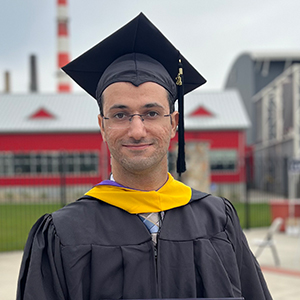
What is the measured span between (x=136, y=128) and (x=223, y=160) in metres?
21.6

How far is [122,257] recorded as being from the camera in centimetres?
181

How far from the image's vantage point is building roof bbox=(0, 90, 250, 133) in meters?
22.7

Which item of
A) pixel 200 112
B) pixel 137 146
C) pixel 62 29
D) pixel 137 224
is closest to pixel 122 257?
pixel 137 224

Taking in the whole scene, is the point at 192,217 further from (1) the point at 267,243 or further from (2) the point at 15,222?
(2) the point at 15,222

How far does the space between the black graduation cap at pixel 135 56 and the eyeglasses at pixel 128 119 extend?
16 centimetres

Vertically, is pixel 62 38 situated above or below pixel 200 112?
above

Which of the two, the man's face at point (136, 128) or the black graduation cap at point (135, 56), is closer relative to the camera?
the man's face at point (136, 128)

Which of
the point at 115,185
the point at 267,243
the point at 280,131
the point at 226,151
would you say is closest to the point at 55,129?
the point at 226,151

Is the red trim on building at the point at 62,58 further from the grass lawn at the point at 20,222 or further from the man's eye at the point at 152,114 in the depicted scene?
the man's eye at the point at 152,114

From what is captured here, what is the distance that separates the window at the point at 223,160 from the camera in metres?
22.9

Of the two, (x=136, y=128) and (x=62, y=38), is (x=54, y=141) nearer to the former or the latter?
(x=62, y=38)

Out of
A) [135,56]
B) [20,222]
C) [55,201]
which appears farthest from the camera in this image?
[55,201]

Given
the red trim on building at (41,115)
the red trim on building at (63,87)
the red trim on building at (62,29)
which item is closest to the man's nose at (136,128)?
the red trim on building at (41,115)

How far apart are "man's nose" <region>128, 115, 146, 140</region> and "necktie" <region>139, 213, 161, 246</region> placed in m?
0.36
